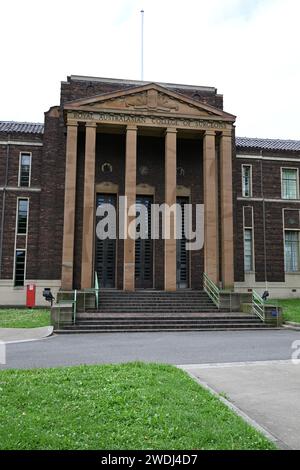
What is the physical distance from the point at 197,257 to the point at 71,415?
21473mm

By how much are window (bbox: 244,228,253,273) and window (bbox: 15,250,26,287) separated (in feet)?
48.3

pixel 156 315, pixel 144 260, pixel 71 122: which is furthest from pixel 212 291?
pixel 71 122

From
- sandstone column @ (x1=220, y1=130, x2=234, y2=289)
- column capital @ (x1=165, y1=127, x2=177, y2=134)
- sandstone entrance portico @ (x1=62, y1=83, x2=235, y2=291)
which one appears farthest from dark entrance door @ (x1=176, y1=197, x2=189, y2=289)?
column capital @ (x1=165, y1=127, x2=177, y2=134)

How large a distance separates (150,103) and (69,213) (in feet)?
25.2

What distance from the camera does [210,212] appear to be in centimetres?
2361

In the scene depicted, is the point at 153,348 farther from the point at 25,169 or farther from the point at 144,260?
the point at 25,169

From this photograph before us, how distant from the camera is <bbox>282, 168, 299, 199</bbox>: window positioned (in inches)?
1241

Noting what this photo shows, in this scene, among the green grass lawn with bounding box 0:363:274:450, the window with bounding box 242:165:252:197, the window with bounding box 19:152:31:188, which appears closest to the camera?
the green grass lawn with bounding box 0:363:274:450

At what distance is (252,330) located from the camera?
17234 millimetres

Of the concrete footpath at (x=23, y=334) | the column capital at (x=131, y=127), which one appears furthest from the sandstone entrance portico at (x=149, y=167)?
the concrete footpath at (x=23, y=334)

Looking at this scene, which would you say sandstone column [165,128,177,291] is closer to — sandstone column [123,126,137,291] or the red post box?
sandstone column [123,126,137,291]

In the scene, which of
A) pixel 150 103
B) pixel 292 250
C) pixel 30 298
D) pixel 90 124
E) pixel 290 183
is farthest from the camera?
pixel 290 183

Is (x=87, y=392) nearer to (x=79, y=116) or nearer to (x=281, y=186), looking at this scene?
(x=79, y=116)

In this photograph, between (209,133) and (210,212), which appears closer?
(210,212)
